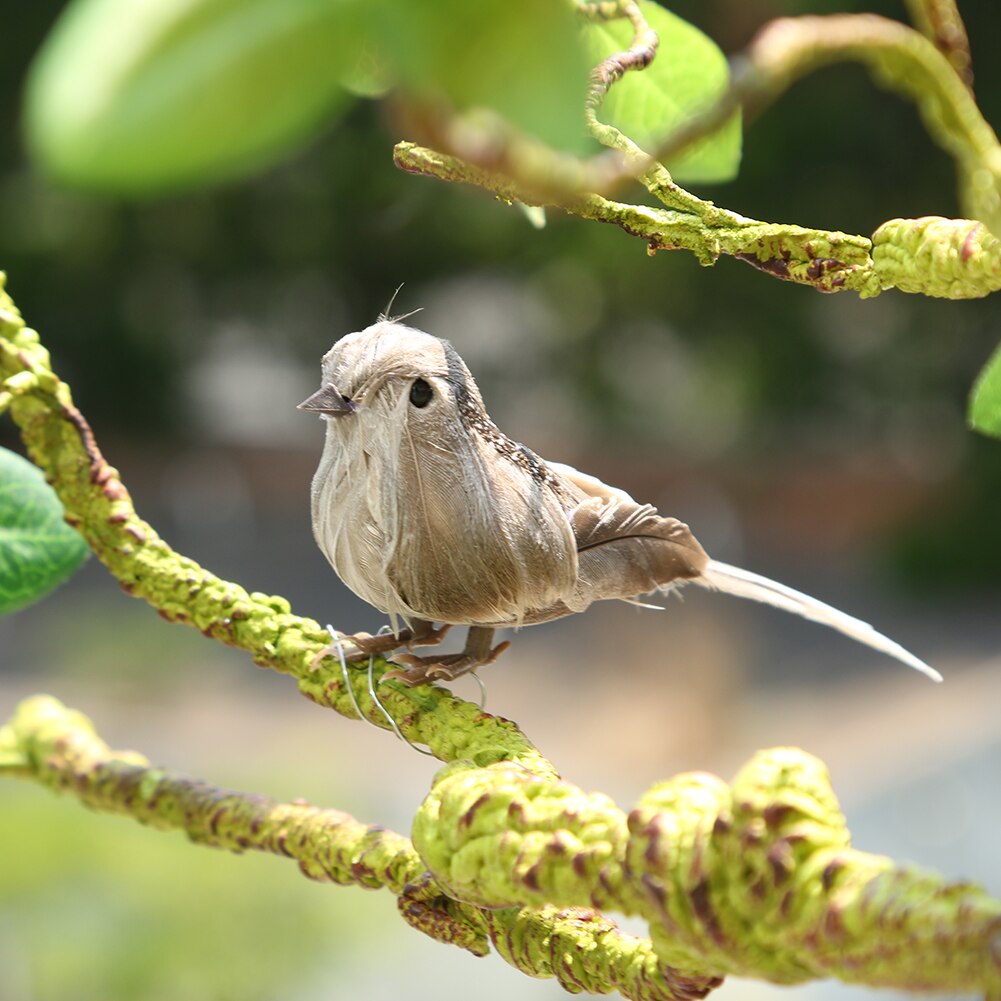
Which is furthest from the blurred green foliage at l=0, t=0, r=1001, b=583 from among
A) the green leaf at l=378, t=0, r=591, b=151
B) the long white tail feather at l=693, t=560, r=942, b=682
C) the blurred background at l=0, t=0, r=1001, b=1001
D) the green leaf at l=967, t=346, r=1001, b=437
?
the green leaf at l=378, t=0, r=591, b=151

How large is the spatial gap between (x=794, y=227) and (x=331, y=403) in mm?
143

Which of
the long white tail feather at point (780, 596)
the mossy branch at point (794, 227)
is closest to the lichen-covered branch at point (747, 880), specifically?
the mossy branch at point (794, 227)

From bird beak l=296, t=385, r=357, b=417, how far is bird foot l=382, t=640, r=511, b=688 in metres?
0.08

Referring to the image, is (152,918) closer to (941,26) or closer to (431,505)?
(431,505)

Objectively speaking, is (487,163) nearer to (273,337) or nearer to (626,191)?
(626,191)

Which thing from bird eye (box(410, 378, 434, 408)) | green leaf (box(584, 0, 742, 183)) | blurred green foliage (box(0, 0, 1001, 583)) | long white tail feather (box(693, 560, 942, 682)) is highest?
blurred green foliage (box(0, 0, 1001, 583))

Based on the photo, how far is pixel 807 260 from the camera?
330 millimetres

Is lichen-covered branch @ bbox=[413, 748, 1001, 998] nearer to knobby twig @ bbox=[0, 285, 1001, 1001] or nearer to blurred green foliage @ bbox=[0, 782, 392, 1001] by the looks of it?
knobby twig @ bbox=[0, 285, 1001, 1001]

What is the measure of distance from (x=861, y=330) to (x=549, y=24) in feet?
11.0

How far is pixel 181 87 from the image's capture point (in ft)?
0.35

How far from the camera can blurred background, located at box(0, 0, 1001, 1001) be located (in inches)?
65.9

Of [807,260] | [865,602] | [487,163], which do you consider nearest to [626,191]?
[487,163]

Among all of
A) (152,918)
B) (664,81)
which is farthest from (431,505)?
(152,918)

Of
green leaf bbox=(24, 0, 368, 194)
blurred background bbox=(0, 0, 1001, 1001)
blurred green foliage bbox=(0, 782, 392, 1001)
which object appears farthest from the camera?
blurred background bbox=(0, 0, 1001, 1001)
